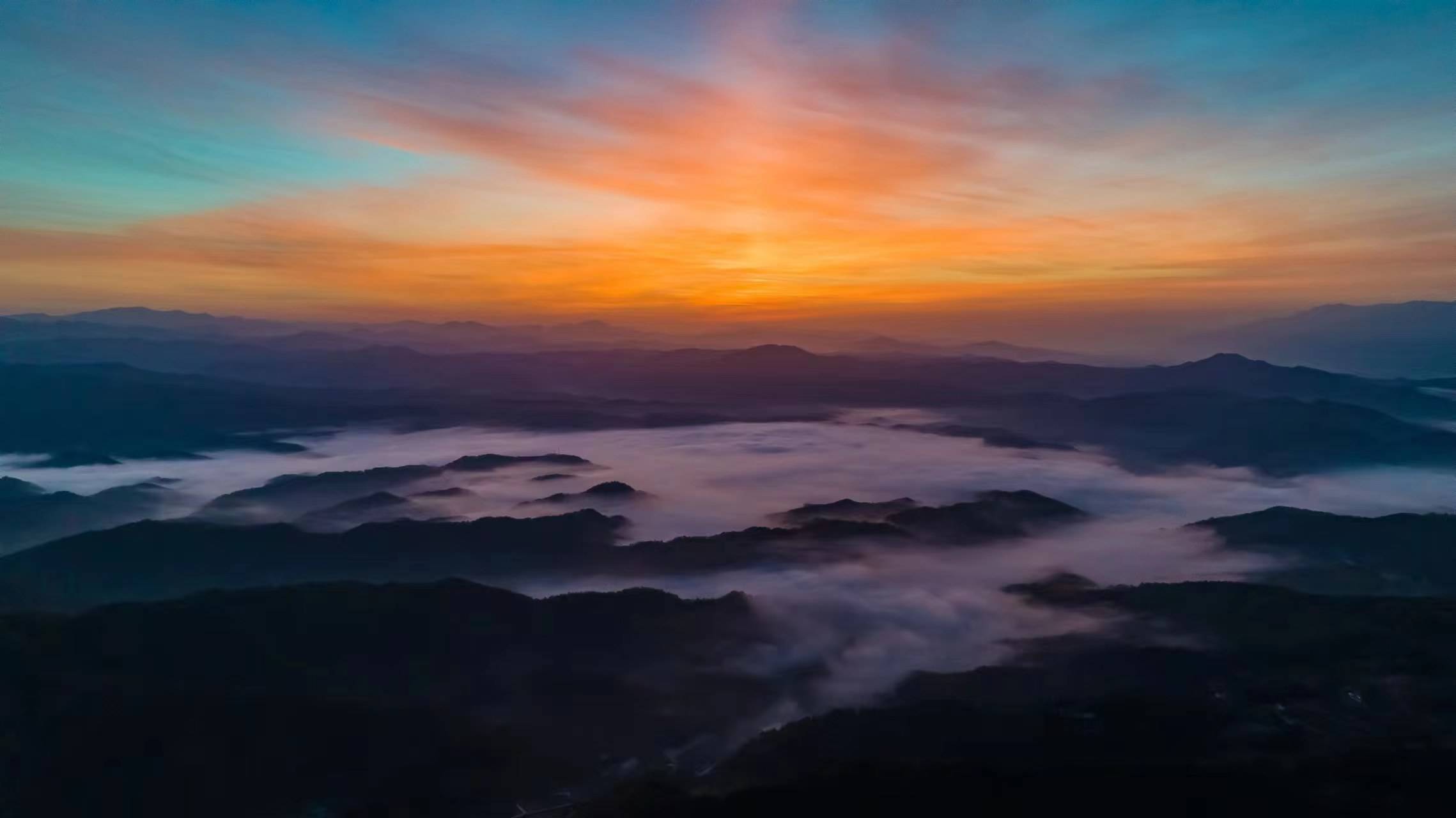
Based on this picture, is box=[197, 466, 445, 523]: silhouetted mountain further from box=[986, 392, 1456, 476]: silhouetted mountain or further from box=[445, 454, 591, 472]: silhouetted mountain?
box=[986, 392, 1456, 476]: silhouetted mountain

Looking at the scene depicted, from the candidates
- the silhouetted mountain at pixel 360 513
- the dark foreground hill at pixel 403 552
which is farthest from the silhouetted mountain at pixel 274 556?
the silhouetted mountain at pixel 360 513

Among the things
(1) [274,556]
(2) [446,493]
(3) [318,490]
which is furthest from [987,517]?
(3) [318,490]

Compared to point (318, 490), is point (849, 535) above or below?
below

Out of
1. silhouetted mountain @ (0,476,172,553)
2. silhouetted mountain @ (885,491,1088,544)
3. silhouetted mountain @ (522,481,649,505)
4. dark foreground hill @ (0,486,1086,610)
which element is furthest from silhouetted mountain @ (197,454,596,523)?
silhouetted mountain @ (885,491,1088,544)

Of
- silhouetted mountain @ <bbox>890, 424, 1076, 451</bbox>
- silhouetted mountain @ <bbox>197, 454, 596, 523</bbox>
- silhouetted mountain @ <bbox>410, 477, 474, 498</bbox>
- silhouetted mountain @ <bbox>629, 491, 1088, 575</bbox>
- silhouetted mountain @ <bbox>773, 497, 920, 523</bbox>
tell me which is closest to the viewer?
silhouetted mountain @ <bbox>629, 491, 1088, 575</bbox>

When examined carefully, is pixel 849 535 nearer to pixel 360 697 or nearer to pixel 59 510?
pixel 360 697

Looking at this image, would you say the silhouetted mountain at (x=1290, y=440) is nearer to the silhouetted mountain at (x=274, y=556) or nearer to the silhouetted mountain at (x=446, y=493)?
the silhouetted mountain at (x=274, y=556)

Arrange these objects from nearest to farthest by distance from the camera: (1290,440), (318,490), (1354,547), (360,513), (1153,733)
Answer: (1153,733)
(1354,547)
(360,513)
(318,490)
(1290,440)
